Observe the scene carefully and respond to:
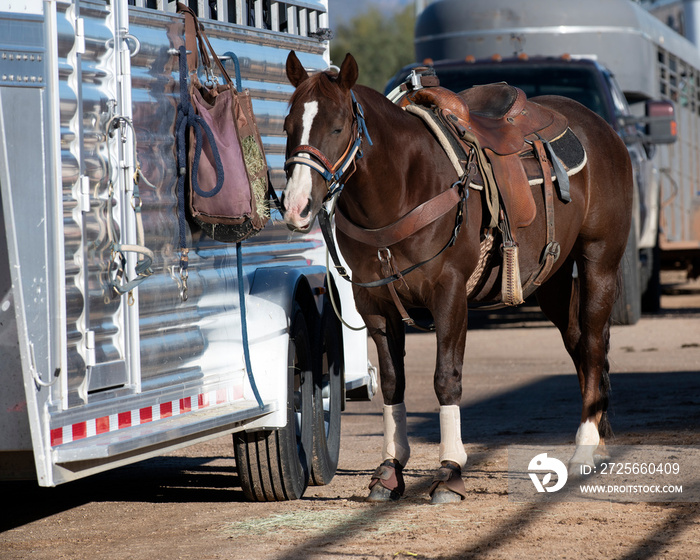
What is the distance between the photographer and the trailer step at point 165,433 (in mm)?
3988

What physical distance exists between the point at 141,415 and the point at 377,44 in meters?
61.5

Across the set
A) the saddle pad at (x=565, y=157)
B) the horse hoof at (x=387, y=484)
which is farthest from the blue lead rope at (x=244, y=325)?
the saddle pad at (x=565, y=157)

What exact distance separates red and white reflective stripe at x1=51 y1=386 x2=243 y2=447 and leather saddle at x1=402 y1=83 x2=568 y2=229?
169 cm

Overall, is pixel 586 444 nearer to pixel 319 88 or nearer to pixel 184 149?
pixel 319 88

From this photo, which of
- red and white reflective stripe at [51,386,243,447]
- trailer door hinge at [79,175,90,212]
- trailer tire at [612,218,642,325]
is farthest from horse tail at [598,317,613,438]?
trailer tire at [612,218,642,325]

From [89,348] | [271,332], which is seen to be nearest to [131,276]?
[89,348]

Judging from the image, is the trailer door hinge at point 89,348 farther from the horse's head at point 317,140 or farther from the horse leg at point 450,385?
the horse leg at point 450,385

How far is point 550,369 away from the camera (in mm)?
10797

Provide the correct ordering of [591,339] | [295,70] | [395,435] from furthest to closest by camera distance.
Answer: [591,339] < [395,435] < [295,70]

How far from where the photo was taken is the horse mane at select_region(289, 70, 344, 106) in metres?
4.71

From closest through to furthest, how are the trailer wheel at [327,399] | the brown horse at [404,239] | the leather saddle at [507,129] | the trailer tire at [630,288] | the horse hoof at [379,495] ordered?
1. the brown horse at [404,239]
2. the horse hoof at [379,495]
3. the leather saddle at [507,129]
4. the trailer wheel at [327,399]
5. the trailer tire at [630,288]

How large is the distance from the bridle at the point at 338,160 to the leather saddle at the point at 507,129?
2.58ft

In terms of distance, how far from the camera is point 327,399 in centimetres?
618

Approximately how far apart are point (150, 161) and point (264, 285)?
1062 millimetres
